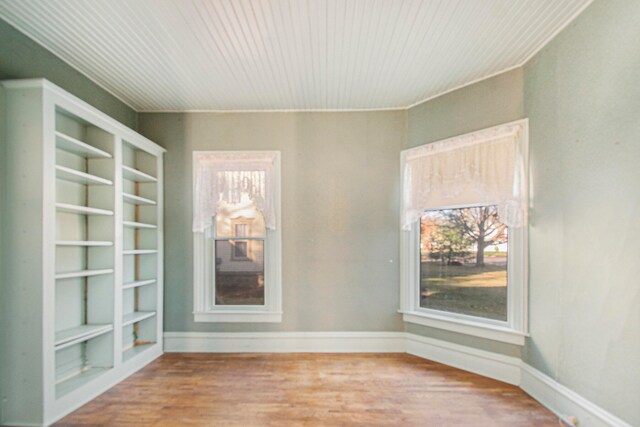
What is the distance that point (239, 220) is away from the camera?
11.7 ft

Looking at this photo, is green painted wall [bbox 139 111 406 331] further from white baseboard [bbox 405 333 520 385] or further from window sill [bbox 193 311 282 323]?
white baseboard [bbox 405 333 520 385]

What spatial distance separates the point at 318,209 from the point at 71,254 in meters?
2.25

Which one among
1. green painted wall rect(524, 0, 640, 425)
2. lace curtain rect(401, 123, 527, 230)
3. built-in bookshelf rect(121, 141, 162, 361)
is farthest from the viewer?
built-in bookshelf rect(121, 141, 162, 361)

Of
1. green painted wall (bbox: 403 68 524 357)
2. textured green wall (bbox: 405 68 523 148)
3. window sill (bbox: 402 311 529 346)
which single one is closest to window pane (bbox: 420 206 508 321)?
window sill (bbox: 402 311 529 346)

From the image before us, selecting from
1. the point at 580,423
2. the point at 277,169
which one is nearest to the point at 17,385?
the point at 277,169

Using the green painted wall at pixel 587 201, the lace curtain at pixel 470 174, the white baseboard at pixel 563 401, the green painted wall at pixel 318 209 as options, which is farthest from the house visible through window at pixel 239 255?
the white baseboard at pixel 563 401

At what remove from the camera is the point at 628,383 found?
1739mm

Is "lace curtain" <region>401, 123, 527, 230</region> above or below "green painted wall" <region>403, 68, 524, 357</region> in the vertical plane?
below

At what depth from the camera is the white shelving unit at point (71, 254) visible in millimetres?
2057

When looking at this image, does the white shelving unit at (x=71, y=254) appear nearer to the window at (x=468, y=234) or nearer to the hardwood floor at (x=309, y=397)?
the hardwood floor at (x=309, y=397)

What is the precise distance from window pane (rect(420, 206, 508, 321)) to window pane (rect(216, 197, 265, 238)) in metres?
1.81

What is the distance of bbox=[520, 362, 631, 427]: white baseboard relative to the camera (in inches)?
74.3

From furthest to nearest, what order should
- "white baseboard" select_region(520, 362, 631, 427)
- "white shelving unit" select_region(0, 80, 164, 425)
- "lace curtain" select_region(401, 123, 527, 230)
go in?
"lace curtain" select_region(401, 123, 527, 230) < "white shelving unit" select_region(0, 80, 164, 425) < "white baseboard" select_region(520, 362, 631, 427)

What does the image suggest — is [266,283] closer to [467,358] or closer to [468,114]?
[467,358]
